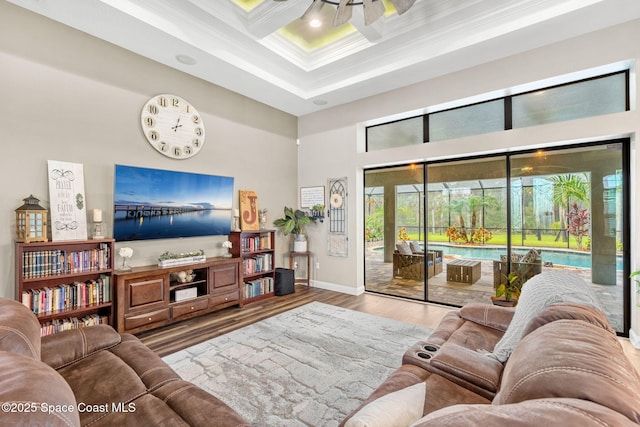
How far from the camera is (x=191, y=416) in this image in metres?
1.31

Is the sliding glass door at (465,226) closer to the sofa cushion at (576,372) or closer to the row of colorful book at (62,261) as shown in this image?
the sofa cushion at (576,372)

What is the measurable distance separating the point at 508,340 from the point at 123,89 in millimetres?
4714

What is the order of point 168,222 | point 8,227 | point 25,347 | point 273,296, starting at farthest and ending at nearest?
point 273,296
point 168,222
point 8,227
point 25,347

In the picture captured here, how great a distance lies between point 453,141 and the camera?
14.0 ft

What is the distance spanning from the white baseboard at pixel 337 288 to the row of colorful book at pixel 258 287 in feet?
3.42

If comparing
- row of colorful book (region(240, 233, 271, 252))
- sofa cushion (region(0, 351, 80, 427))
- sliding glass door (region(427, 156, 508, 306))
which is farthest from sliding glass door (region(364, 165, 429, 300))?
sofa cushion (region(0, 351, 80, 427))

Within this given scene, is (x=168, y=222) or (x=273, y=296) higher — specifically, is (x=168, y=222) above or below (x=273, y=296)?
above

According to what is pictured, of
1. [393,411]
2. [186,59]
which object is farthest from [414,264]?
[186,59]

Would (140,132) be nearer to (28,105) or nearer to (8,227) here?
(28,105)

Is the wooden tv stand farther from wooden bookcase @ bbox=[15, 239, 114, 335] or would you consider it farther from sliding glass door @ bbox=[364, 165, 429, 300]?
sliding glass door @ bbox=[364, 165, 429, 300]

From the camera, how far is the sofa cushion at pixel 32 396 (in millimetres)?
603

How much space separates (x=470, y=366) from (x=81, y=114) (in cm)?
446

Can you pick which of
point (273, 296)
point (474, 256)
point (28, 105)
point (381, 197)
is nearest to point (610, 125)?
point (474, 256)

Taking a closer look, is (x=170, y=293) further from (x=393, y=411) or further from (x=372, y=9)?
(x=372, y=9)
